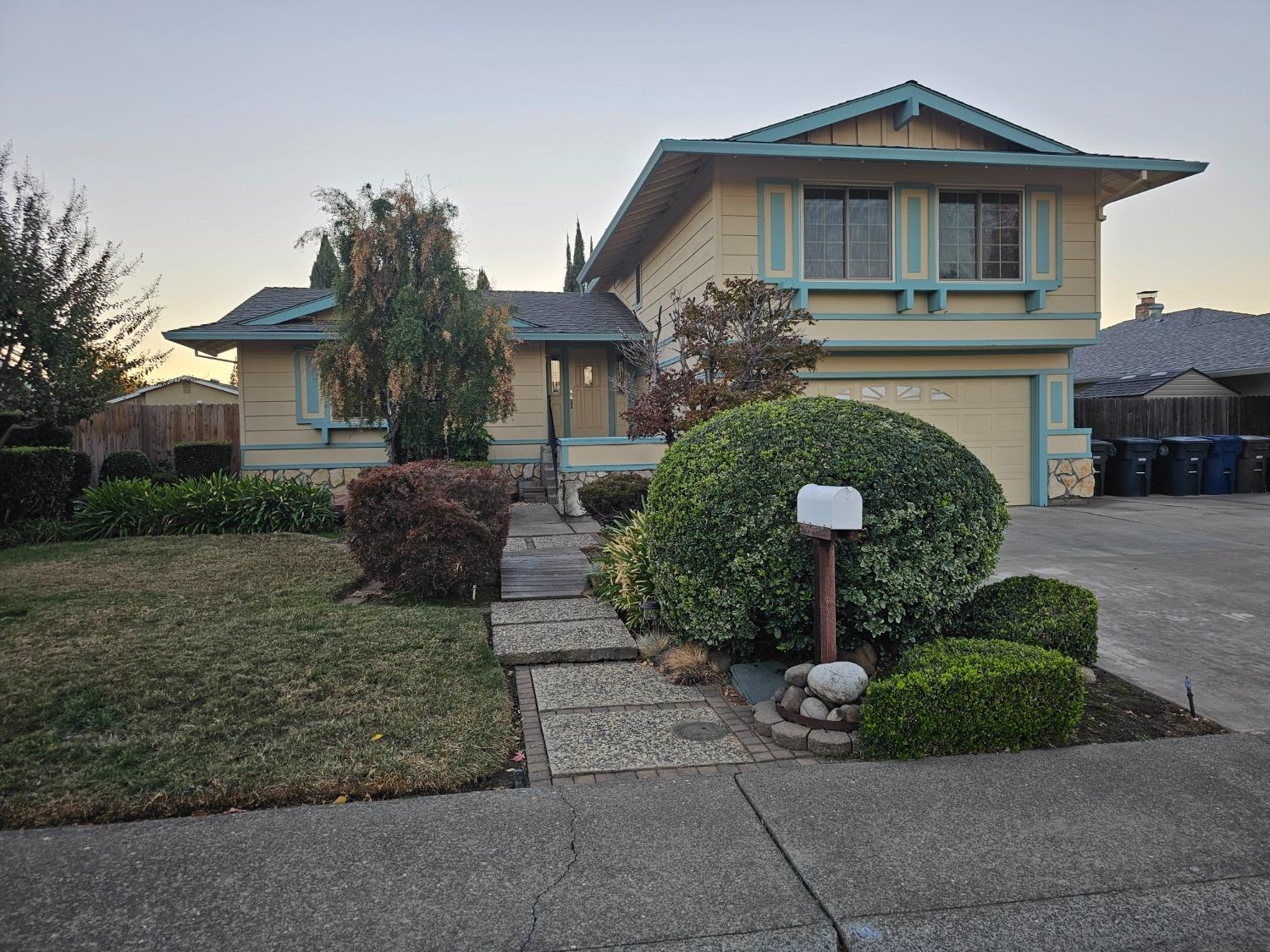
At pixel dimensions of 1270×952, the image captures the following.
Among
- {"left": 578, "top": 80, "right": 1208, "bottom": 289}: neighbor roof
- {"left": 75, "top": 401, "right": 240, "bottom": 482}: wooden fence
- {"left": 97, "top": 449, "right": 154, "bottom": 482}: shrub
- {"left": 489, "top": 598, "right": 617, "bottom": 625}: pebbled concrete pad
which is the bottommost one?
{"left": 489, "top": 598, "right": 617, "bottom": 625}: pebbled concrete pad

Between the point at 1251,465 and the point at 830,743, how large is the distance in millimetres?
15443

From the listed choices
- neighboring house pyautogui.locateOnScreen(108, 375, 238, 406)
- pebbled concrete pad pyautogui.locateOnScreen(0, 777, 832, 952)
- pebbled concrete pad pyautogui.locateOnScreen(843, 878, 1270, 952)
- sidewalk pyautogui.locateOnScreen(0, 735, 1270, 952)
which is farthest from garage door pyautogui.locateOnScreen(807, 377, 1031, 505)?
neighboring house pyautogui.locateOnScreen(108, 375, 238, 406)

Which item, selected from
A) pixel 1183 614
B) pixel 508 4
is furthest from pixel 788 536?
pixel 508 4

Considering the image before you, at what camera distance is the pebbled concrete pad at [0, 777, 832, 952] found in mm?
2412

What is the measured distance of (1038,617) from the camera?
4.84 meters

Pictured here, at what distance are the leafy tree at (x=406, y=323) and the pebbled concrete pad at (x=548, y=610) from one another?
5.21 metres

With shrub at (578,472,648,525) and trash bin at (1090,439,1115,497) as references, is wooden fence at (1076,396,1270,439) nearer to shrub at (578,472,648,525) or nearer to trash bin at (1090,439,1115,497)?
trash bin at (1090,439,1115,497)

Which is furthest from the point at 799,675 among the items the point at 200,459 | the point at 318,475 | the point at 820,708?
the point at 200,459

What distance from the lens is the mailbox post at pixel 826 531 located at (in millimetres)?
4012

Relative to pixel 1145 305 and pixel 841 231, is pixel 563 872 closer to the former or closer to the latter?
pixel 841 231

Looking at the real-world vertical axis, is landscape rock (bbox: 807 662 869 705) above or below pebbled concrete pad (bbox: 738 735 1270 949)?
above

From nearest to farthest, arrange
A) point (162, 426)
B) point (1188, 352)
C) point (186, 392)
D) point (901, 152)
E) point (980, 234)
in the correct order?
1. point (901, 152)
2. point (980, 234)
3. point (162, 426)
4. point (1188, 352)
5. point (186, 392)

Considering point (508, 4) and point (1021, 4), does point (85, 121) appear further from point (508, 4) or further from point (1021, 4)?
point (1021, 4)

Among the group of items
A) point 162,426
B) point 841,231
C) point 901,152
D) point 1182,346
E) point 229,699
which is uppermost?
point 901,152
